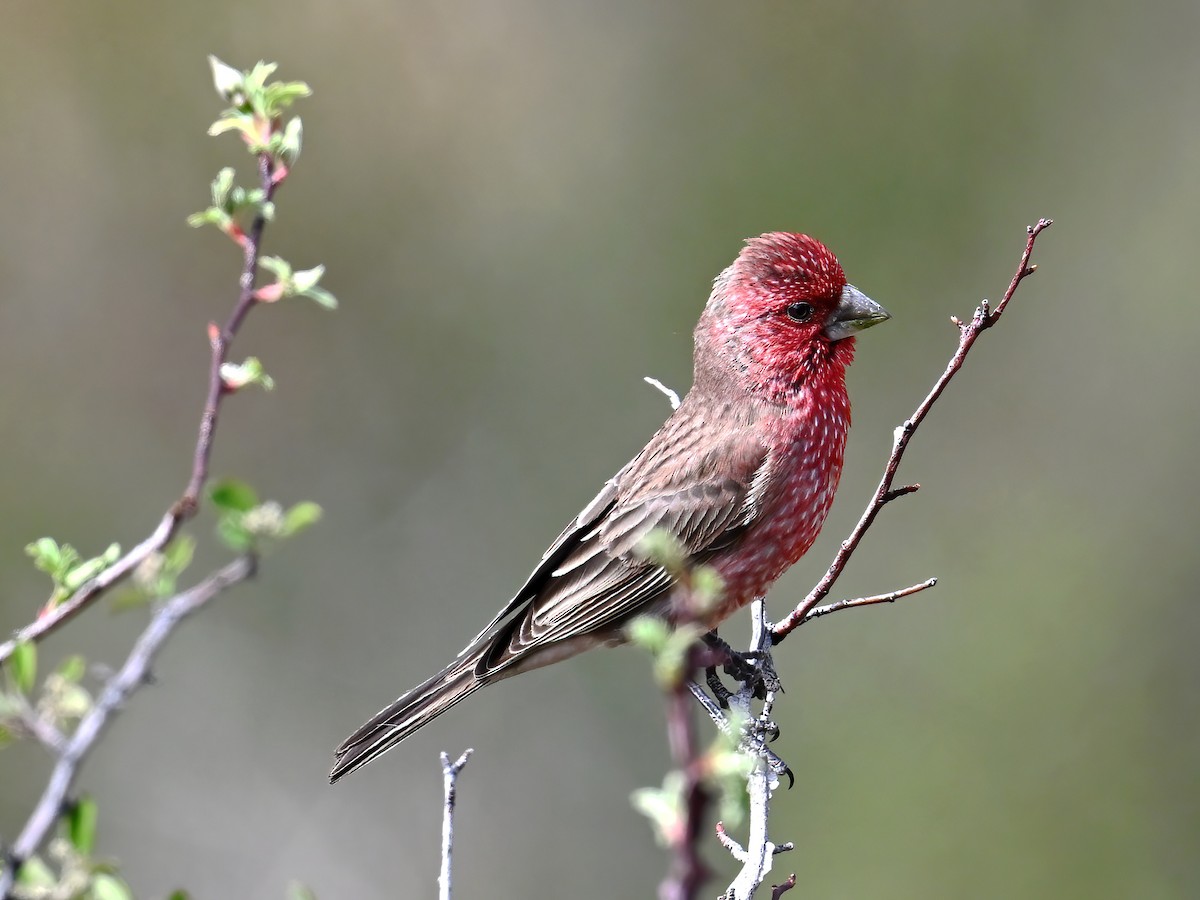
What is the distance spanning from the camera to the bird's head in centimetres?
530

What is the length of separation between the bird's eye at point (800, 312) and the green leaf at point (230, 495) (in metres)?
3.46

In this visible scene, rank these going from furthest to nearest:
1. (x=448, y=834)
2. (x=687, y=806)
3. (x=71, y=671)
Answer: (x=448, y=834) → (x=71, y=671) → (x=687, y=806)

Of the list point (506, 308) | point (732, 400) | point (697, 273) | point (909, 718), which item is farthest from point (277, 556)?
point (732, 400)

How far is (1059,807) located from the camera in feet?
29.3

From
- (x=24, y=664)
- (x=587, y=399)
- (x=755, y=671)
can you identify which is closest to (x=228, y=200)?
(x=24, y=664)

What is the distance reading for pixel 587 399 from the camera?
10297 millimetres

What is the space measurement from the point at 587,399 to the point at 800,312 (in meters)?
5.06

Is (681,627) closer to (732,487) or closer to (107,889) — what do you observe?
(107,889)

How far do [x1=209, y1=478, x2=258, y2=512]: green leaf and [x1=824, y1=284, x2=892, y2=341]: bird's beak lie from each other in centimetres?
353

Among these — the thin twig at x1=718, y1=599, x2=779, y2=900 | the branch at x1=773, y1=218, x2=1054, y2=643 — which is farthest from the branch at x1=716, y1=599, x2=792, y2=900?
the branch at x1=773, y1=218, x2=1054, y2=643

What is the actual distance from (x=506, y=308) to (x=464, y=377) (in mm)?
682

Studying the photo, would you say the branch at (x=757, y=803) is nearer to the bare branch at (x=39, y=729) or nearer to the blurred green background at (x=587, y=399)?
the bare branch at (x=39, y=729)

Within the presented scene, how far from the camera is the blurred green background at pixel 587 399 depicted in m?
9.16

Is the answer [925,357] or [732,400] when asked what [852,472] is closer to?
[925,357]
